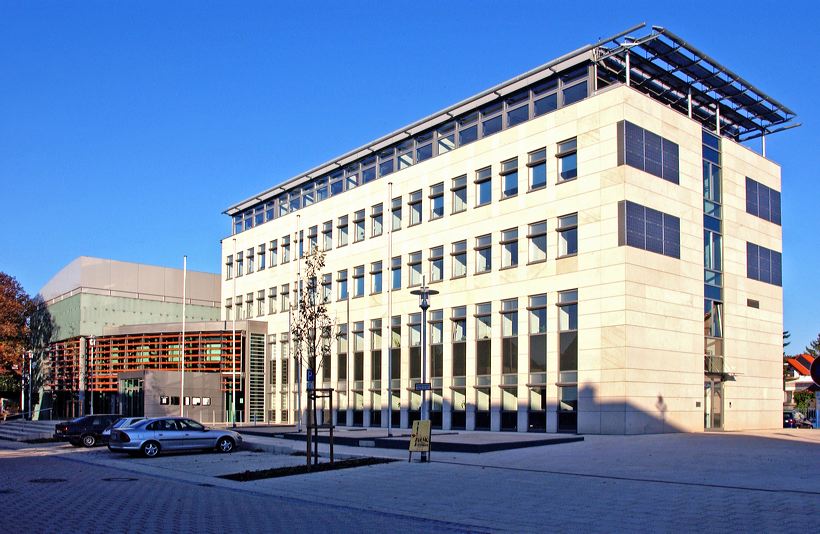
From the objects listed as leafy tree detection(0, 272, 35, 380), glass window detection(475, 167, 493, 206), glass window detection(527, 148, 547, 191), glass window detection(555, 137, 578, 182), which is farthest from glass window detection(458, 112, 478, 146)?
leafy tree detection(0, 272, 35, 380)

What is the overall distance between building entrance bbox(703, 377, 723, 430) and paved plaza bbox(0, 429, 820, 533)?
510 inches

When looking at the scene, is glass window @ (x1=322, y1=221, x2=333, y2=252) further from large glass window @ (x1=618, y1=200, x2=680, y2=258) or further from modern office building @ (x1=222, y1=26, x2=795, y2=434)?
large glass window @ (x1=618, y1=200, x2=680, y2=258)

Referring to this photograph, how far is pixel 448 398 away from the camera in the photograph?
47.5 m

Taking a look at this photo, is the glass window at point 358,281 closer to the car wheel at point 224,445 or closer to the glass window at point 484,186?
the glass window at point 484,186

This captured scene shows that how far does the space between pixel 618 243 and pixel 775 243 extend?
16082 mm

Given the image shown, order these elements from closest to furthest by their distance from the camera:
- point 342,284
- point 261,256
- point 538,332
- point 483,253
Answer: point 538,332 → point 483,253 → point 342,284 → point 261,256

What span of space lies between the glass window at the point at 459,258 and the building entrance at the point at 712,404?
554 inches

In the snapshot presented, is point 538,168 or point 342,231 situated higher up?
point 538,168

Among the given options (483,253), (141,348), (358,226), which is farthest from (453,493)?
(141,348)

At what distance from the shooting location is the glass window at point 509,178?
1750 inches

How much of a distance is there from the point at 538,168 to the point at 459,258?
752 cm

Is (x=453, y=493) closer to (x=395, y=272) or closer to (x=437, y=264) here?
(x=437, y=264)

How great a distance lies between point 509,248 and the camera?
4456 cm

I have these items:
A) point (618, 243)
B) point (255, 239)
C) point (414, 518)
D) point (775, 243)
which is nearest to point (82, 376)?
point (255, 239)
